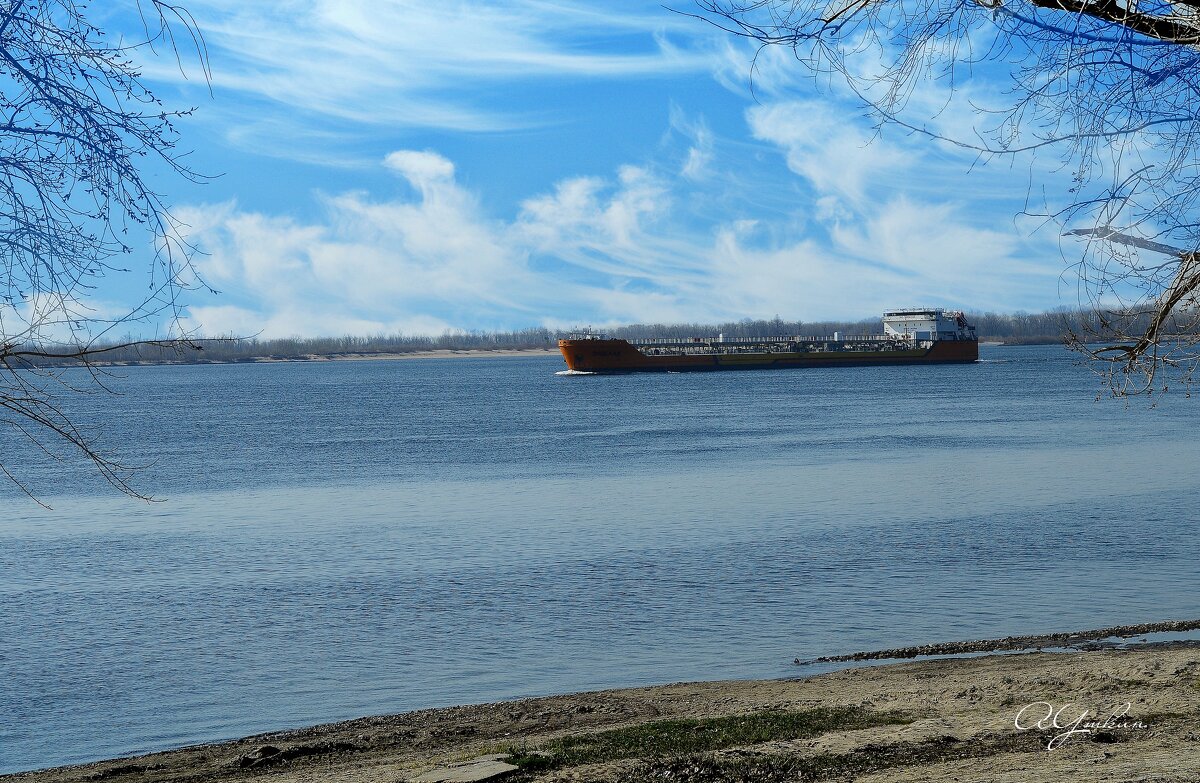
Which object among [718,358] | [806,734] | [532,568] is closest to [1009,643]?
[806,734]

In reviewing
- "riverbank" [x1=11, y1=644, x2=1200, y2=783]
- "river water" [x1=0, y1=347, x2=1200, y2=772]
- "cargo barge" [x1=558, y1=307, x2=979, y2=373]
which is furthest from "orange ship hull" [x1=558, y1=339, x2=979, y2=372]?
"riverbank" [x1=11, y1=644, x2=1200, y2=783]

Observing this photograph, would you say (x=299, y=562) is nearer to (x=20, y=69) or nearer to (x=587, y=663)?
(x=587, y=663)

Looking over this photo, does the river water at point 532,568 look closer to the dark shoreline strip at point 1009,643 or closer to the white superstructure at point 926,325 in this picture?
the dark shoreline strip at point 1009,643

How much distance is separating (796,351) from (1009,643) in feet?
373

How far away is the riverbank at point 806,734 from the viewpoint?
6969 millimetres

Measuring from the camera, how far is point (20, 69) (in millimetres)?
5492

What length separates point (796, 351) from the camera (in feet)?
411

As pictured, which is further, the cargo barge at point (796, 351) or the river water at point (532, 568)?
the cargo barge at point (796, 351)

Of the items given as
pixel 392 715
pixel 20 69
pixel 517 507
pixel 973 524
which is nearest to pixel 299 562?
pixel 517 507

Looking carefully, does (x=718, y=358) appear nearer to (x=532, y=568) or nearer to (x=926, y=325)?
(x=926, y=325)

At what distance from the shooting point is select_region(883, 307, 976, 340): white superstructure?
12938cm

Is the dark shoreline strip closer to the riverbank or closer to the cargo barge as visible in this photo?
the riverbank

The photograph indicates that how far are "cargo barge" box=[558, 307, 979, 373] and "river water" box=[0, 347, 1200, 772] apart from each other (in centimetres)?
7510

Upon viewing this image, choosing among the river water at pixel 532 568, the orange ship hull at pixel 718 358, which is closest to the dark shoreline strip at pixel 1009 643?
the river water at pixel 532 568
